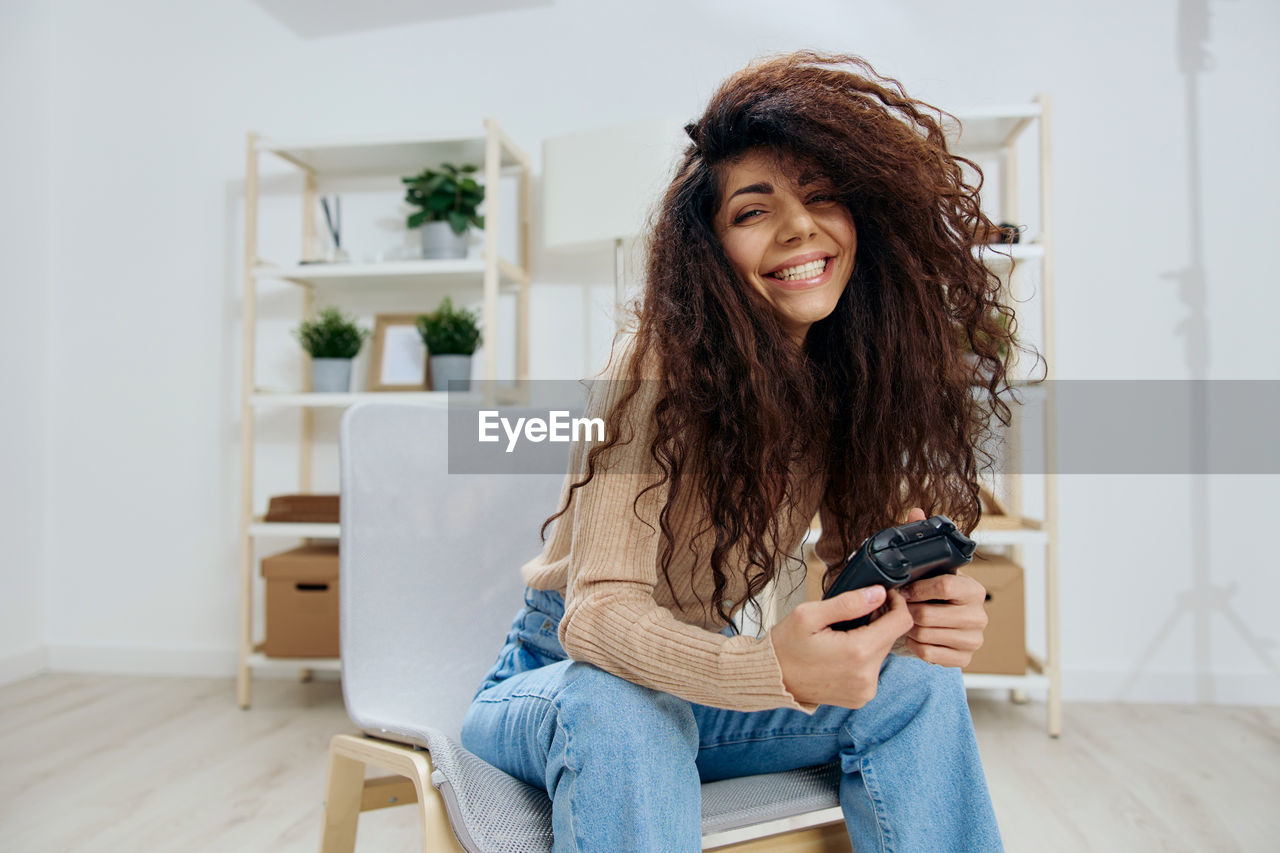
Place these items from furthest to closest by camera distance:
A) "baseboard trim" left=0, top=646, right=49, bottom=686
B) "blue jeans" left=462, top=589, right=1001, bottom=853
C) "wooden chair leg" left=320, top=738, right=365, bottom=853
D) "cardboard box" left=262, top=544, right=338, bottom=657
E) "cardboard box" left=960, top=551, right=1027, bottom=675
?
1. "baseboard trim" left=0, top=646, right=49, bottom=686
2. "cardboard box" left=262, top=544, right=338, bottom=657
3. "cardboard box" left=960, top=551, right=1027, bottom=675
4. "wooden chair leg" left=320, top=738, right=365, bottom=853
5. "blue jeans" left=462, top=589, right=1001, bottom=853

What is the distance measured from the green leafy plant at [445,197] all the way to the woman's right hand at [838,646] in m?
1.85

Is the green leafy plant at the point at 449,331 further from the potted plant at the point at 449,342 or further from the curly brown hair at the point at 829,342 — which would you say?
the curly brown hair at the point at 829,342

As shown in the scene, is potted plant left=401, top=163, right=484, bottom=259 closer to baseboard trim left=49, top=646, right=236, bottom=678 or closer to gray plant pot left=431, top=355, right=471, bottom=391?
gray plant pot left=431, top=355, right=471, bottom=391

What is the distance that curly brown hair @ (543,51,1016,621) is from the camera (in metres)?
0.82

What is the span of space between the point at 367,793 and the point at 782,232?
0.84 m

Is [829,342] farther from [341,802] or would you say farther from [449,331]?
[449,331]

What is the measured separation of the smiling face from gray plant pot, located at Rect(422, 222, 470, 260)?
5.04 ft

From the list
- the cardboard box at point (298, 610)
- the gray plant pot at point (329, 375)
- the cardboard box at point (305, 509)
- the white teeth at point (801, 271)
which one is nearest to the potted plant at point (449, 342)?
the gray plant pot at point (329, 375)

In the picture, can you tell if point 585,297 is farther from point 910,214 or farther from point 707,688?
point 707,688

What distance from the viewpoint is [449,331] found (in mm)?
2234

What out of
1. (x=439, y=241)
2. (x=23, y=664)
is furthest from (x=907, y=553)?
(x=23, y=664)

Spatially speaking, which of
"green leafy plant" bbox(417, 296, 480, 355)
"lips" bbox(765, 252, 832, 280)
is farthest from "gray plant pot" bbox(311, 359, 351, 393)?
"lips" bbox(765, 252, 832, 280)

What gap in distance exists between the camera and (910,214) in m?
0.88

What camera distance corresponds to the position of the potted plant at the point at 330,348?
230cm
